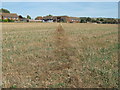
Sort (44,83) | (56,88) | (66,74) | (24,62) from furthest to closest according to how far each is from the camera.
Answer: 1. (24,62)
2. (66,74)
3. (44,83)
4. (56,88)

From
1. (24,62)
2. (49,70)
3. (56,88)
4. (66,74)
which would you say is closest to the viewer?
(56,88)

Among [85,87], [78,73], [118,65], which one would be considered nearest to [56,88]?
[85,87]

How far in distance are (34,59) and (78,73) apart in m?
2.12

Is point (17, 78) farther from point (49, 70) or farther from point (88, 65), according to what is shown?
point (88, 65)

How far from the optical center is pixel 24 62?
193 inches

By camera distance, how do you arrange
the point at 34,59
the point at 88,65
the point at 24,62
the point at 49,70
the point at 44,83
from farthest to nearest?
the point at 34,59, the point at 24,62, the point at 88,65, the point at 49,70, the point at 44,83

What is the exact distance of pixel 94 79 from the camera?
11.7 feet

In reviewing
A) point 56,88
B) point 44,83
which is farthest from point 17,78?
point 56,88

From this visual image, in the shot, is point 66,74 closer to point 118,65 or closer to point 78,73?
point 78,73

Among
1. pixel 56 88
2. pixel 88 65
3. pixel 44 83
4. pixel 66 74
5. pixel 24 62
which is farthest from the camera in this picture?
pixel 24 62

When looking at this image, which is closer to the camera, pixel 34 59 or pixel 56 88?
pixel 56 88

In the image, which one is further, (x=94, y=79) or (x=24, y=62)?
(x=24, y=62)

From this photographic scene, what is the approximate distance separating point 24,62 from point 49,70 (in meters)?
1.26

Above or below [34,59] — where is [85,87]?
below
